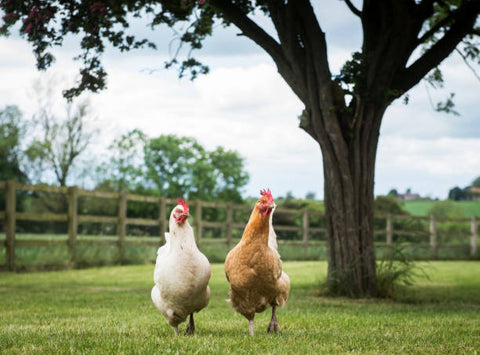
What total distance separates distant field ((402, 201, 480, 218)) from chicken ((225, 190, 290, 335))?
32126 mm

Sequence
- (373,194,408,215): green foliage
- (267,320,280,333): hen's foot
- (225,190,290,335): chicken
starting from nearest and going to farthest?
(225,190,290,335): chicken, (267,320,280,333): hen's foot, (373,194,408,215): green foliage

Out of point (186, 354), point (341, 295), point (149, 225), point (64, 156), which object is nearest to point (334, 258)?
point (341, 295)

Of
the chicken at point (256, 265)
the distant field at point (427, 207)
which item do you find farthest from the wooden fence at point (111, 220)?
the distant field at point (427, 207)

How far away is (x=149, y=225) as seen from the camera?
16594 mm

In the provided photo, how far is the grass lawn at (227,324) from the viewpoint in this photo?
3.99m

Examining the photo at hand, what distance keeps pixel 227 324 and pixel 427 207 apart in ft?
111

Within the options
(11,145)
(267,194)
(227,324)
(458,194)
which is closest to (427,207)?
(458,194)

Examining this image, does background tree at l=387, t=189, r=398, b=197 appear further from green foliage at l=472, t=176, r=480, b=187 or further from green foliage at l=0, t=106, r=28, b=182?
green foliage at l=0, t=106, r=28, b=182

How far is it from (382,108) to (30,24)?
5.36 metres

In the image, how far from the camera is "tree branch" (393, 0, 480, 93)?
8438 mm

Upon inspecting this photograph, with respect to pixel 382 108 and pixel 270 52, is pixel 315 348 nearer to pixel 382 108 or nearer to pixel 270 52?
pixel 382 108

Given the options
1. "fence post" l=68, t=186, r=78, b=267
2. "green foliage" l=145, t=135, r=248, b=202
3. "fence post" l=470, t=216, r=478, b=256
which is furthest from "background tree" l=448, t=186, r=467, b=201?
"fence post" l=68, t=186, r=78, b=267

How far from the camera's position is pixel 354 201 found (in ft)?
26.6

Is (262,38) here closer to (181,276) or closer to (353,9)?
(353,9)
